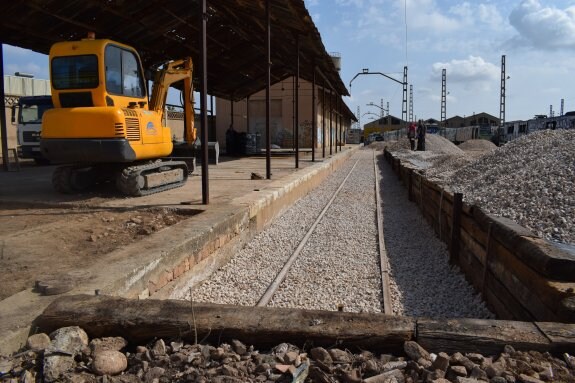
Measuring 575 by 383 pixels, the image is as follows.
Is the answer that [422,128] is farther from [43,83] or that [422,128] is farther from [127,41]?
[43,83]

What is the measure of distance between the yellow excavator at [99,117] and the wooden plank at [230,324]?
17.8 ft

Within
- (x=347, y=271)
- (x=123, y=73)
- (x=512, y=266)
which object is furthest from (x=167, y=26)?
(x=512, y=266)

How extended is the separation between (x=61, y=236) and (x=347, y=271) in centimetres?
381

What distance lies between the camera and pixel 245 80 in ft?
81.5

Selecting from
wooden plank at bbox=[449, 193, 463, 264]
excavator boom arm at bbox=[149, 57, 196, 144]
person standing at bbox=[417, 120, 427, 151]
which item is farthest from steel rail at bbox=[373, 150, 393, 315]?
person standing at bbox=[417, 120, 427, 151]

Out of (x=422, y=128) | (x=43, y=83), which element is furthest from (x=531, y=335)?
(x=43, y=83)

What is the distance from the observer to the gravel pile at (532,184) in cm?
585

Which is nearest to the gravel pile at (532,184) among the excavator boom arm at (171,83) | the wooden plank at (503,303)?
the wooden plank at (503,303)

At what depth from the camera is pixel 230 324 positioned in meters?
3.27

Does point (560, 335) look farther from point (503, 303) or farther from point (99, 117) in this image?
point (99, 117)

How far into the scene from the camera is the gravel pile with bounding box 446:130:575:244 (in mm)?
5848

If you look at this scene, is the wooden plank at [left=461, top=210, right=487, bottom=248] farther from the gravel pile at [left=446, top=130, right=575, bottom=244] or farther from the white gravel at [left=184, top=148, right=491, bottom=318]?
the white gravel at [left=184, top=148, right=491, bottom=318]

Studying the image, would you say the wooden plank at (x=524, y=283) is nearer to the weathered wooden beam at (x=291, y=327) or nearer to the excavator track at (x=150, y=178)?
the weathered wooden beam at (x=291, y=327)

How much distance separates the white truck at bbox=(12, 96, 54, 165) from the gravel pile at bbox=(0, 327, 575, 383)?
54.6ft
